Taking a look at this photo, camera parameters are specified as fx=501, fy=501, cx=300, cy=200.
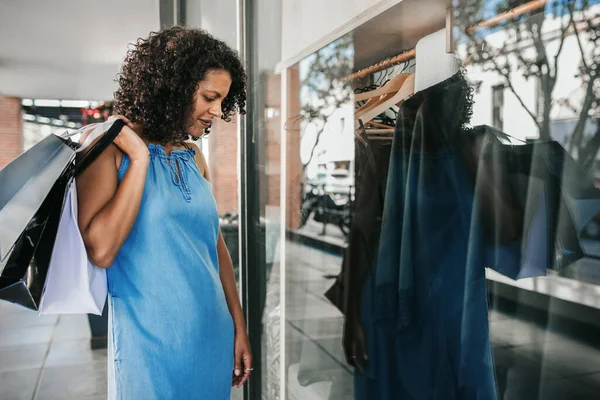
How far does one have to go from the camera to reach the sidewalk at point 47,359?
2725 mm

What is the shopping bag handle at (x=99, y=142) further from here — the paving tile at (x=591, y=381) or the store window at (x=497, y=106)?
the paving tile at (x=591, y=381)

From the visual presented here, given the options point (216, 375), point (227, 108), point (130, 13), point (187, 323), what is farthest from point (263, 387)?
point (130, 13)

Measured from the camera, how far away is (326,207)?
62.4 inches

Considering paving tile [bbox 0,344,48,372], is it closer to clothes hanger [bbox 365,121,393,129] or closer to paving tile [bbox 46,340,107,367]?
paving tile [bbox 46,340,107,367]

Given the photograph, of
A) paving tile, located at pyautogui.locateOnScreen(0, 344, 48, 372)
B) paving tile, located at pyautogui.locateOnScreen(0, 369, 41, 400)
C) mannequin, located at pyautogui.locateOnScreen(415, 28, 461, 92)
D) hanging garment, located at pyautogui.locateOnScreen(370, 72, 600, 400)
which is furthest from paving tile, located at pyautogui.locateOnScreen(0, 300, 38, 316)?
mannequin, located at pyautogui.locateOnScreen(415, 28, 461, 92)

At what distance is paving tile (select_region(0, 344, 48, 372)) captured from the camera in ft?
9.03

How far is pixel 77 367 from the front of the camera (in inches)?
113

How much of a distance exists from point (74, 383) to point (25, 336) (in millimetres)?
386

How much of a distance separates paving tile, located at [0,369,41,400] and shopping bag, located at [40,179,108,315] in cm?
195

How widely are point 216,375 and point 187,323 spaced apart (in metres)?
0.18

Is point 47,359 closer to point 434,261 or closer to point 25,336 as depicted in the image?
point 25,336

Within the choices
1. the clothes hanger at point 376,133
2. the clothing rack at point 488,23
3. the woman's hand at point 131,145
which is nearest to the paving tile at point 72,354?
the woman's hand at point 131,145

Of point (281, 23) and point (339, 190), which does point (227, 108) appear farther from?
point (281, 23)

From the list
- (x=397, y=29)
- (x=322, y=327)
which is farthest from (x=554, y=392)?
(x=322, y=327)
